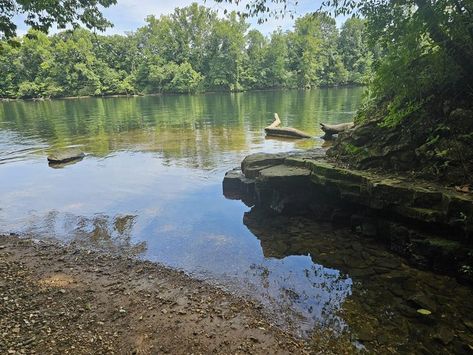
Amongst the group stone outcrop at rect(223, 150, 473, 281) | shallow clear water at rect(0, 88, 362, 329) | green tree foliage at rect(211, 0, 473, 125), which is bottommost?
shallow clear water at rect(0, 88, 362, 329)

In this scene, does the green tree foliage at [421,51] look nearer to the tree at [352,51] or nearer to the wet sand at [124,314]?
the wet sand at [124,314]

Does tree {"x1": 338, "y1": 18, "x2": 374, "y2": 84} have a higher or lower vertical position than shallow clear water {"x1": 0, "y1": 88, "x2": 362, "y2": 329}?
higher

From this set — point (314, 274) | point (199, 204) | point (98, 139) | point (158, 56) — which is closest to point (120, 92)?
point (158, 56)

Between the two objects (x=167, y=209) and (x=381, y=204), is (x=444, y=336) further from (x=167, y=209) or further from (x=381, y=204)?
(x=167, y=209)

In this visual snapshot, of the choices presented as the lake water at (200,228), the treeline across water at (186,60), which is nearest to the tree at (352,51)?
the treeline across water at (186,60)

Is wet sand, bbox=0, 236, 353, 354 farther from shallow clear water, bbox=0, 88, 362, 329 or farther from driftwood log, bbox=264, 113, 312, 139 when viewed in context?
driftwood log, bbox=264, 113, 312, 139

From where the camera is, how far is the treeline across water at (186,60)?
86688mm

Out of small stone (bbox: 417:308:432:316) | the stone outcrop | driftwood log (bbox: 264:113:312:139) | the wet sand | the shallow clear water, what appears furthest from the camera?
driftwood log (bbox: 264:113:312:139)

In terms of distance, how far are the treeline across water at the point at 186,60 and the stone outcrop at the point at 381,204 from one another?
264ft

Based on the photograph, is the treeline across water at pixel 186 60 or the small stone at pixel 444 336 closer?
the small stone at pixel 444 336

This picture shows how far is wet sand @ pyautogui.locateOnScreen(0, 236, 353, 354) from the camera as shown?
534cm

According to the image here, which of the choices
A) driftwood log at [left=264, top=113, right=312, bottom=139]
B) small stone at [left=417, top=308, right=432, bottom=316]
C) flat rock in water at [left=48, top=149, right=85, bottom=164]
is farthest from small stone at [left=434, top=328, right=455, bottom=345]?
flat rock in water at [left=48, top=149, right=85, bottom=164]

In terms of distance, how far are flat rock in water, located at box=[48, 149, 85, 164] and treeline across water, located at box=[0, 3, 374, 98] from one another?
71090 mm

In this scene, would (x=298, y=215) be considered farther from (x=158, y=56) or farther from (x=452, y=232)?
(x=158, y=56)
